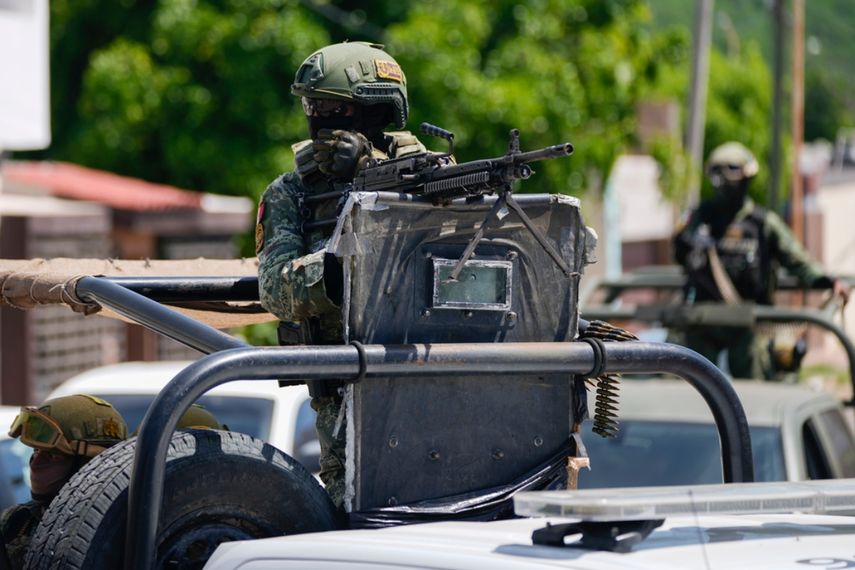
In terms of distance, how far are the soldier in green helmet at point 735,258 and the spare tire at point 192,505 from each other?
18.7ft

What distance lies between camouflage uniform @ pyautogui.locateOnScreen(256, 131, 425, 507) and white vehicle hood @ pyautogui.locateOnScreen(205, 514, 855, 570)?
55 centimetres

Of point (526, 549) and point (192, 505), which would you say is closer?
point (526, 549)

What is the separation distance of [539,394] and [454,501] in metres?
0.29

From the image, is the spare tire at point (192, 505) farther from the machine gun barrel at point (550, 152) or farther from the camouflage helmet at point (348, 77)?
the camouflage helmet at point (348, 77)

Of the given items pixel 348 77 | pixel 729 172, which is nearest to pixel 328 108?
pixel 348 77

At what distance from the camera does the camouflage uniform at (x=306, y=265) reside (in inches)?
128

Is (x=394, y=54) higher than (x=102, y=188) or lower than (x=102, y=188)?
higher

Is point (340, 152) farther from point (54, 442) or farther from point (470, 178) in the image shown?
point (54, 442)

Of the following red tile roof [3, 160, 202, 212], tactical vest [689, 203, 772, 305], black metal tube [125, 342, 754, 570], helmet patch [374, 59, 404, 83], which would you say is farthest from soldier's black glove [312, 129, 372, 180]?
red tile roof [3, 160, 202, 212]

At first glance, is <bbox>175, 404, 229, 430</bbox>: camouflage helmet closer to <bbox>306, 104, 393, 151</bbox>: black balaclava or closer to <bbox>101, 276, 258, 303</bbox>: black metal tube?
<bbox>101, 276, 258, 303</bbox>: black metal tube

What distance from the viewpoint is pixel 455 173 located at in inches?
120

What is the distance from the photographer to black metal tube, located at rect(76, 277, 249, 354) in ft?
10.1

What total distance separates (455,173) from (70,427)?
124 centimetres

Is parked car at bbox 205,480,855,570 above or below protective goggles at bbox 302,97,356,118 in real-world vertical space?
below
